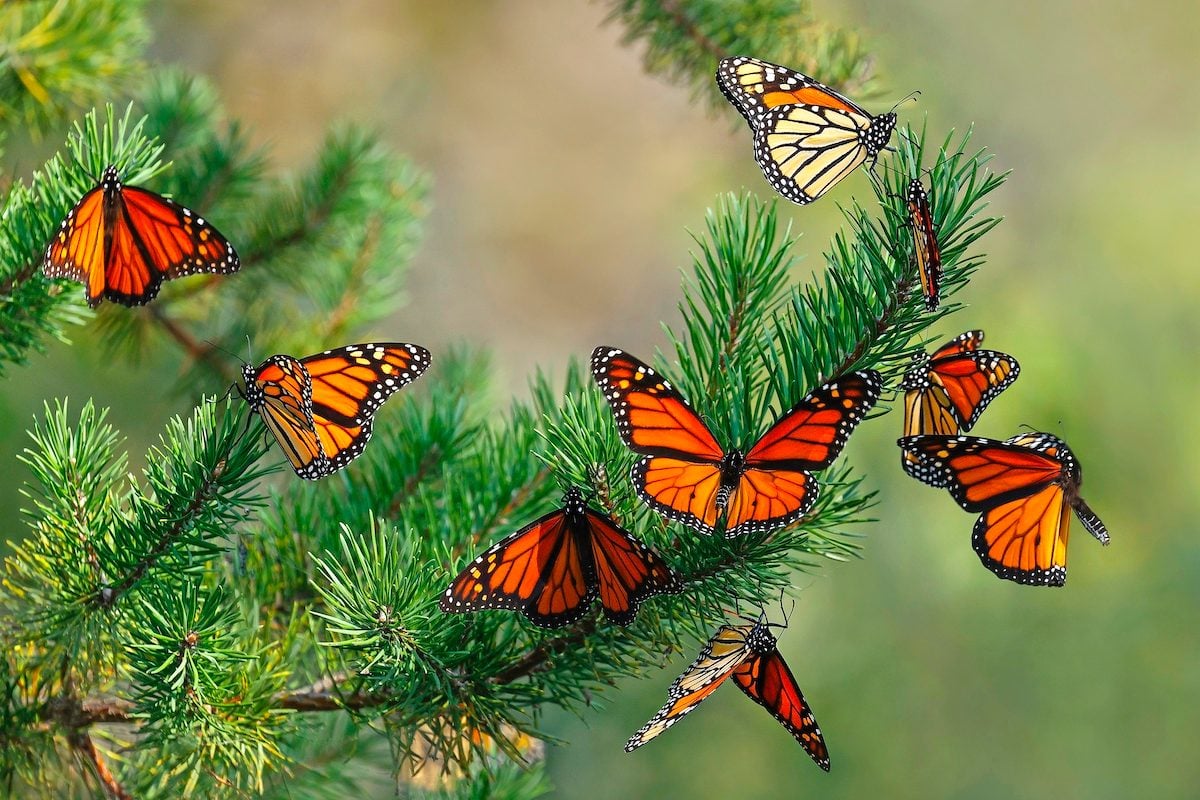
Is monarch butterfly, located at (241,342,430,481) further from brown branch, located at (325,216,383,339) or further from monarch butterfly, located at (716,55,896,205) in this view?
brown branch, located at (325,216,383,339)

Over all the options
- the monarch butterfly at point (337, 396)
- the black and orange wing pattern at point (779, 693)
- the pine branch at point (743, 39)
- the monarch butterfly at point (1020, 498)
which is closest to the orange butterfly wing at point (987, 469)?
the monarch butterfly at point (1020, 498)

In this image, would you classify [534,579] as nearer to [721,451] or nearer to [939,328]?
[721,451]

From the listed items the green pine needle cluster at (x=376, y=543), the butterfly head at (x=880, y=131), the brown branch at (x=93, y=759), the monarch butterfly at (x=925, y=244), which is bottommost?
the brown branch at (x=93, y=759)

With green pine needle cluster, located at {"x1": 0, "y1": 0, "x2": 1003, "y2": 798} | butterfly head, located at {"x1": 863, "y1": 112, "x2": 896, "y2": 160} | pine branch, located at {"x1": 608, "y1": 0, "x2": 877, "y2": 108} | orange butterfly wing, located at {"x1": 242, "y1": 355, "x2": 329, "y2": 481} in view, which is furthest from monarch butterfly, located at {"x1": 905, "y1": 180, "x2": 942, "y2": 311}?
pine branch, located at {"x1": 608, "y1": 0, "x2": 877, "y2": 108}

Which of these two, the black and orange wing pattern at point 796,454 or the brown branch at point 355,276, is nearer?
the black and orange wing pattern at point 796,454

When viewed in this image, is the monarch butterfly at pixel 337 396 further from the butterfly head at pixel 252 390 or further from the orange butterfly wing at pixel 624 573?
the orange butterfly wing at pixel 624 573

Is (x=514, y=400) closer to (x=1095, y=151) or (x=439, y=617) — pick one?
(x=439, y=617)

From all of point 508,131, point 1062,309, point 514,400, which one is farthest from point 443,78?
point 514,400
